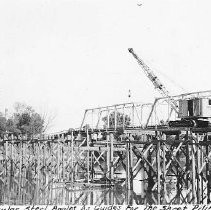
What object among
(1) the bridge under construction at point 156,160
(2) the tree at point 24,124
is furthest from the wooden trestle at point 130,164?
(2) the tree at point 24,124

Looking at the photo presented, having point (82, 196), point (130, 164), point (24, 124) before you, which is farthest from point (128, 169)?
point (24, 124)

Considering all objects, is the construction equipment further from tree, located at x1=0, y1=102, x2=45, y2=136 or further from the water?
tree, located at x1=0, y1=102, x2=45, y2=136

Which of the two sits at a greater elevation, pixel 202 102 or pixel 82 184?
pixel 202 102

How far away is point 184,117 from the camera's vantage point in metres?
20.4

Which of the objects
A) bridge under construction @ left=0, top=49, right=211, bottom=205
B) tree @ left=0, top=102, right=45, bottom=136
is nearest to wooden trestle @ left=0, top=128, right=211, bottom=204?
bridge under construction @ left=0, top=49, right=211, bottom=205

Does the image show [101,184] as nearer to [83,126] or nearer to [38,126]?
[83,126]

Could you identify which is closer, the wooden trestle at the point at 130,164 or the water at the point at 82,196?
the wooden trestle at the point at 130,164

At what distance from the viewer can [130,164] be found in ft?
60.4

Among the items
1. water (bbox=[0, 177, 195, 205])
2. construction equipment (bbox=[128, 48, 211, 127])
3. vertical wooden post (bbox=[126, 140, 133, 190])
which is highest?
construction equipment (bbox=[128, 48, 211, 127])

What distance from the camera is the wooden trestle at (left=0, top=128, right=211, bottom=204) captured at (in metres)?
16.8

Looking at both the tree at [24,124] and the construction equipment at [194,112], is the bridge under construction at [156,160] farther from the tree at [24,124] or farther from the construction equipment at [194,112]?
the tree at [24,124]

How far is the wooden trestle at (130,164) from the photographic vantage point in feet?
55.0

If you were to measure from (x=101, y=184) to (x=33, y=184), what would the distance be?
21.6ft

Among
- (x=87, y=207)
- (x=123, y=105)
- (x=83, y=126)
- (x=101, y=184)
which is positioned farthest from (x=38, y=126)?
(x=87, y=207)
